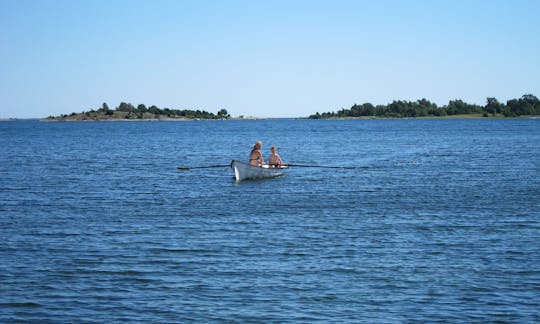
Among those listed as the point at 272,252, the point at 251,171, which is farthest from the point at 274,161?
the point at 272,252

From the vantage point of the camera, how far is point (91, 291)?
16859mm

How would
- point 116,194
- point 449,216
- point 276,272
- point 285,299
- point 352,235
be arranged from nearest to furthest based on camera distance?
point 285,299 → point 276,272 → point 352,235 → point 449,216 → point 116,194

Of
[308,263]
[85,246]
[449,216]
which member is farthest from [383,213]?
[85,246]

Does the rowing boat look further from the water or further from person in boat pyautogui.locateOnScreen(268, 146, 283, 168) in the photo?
the water

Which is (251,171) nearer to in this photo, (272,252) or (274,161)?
(274,161)

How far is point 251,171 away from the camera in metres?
42.2

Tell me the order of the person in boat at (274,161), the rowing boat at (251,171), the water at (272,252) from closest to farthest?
1. the water at (272,252)
2. the rowing boat at (251,171)
3. the person in boat at (274,161)

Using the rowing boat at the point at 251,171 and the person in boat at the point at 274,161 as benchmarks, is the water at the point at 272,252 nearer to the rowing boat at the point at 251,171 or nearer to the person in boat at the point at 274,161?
the rowing boat at the point at 251,171

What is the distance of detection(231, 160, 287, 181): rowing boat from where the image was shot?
4131 cm

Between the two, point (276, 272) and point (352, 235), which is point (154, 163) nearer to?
point (352, 235)

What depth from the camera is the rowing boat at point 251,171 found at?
136 ft

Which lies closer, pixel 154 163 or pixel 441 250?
pixel 441 250

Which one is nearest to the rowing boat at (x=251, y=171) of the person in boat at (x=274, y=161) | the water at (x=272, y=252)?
the person in boat at (x=274, y=161)

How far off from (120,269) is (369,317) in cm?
712
